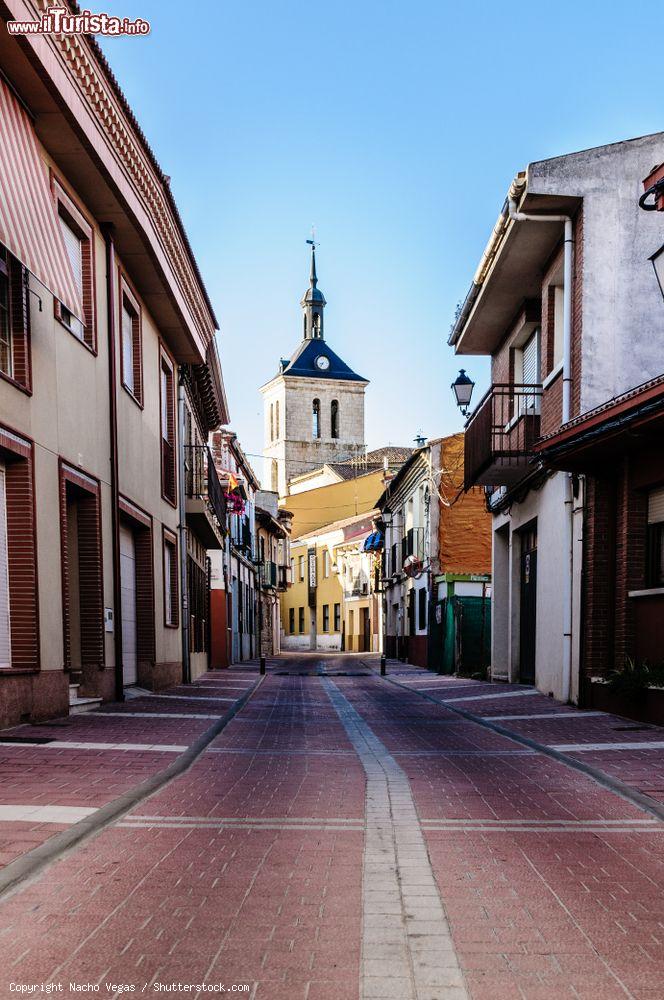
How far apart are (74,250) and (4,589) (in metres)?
4.62

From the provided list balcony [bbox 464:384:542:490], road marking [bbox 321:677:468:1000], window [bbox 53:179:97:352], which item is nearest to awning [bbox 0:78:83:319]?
window [bbox 53:179:97:352]

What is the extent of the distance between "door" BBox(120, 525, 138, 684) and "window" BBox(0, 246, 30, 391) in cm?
519

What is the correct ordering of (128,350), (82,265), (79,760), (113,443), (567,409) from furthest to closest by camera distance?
(128,350) < (567,409) < (113,443) < (82,265) < (79,760)

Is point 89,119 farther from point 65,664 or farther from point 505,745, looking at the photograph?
point 505,745

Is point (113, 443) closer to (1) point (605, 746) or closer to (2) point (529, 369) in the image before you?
(1) point (605, 746)

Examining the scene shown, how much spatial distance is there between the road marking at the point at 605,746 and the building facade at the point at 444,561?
13150 mm

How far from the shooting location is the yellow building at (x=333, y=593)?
5350 cm

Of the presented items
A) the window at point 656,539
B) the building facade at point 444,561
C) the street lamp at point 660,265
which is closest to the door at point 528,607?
the building facade at point 444,561

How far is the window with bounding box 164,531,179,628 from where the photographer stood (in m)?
17.8

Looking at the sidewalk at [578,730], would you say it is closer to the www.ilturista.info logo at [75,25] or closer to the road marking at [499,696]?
the road marking at [499,696]

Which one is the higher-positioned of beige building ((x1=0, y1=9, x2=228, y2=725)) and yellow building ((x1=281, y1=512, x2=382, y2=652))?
beige building ((x1=0, y1=9, x2=228, y2=725))

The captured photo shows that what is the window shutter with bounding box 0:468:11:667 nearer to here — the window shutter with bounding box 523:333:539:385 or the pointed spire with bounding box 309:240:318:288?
the window shutter with bounding box 523:333:539:385

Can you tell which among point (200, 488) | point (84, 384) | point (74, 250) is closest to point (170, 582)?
point (200, 488)

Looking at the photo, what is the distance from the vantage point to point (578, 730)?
10.1 metres
